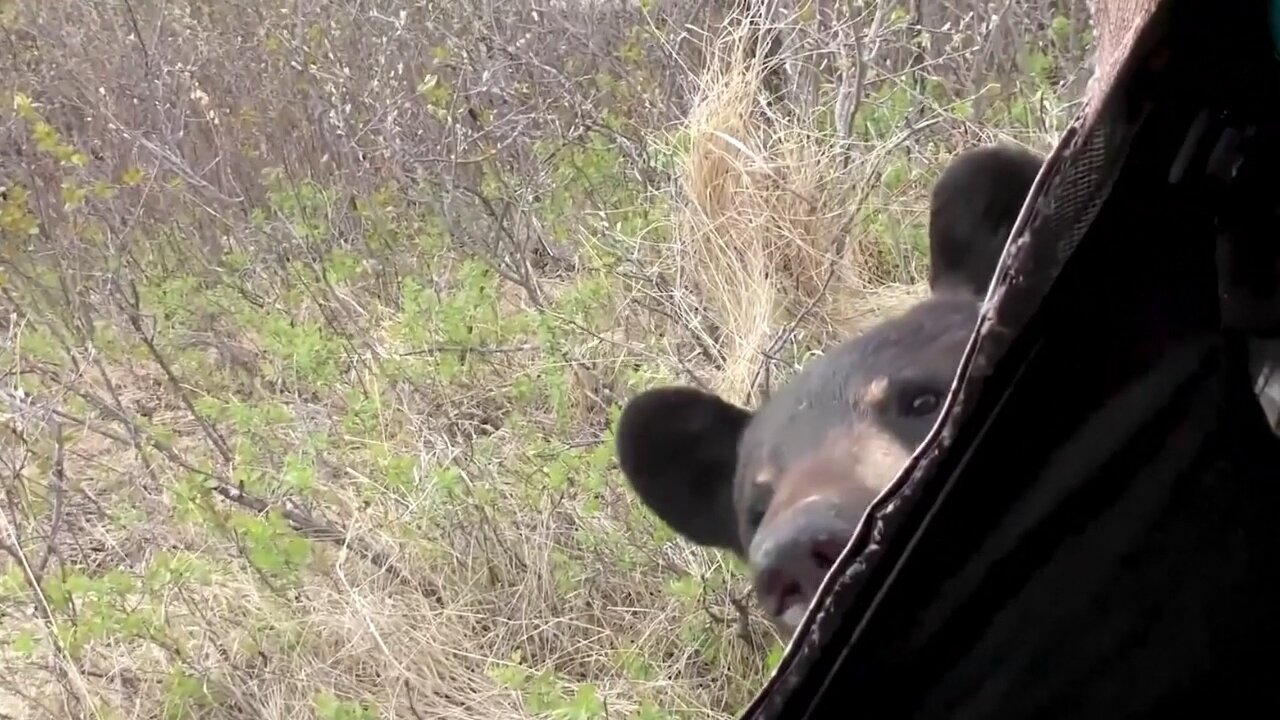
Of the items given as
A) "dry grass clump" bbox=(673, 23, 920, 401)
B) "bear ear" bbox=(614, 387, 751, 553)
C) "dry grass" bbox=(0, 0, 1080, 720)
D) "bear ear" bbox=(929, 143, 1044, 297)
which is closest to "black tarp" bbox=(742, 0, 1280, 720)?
"bear ear" bbox=(929, 143, 1044, 297)

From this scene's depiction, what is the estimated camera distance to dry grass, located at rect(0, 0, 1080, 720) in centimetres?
352

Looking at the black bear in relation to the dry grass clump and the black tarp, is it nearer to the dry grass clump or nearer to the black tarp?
the black tarp

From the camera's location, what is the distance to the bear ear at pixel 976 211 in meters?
2.19

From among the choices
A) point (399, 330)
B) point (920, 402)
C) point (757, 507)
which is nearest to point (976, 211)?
point (920, 402)

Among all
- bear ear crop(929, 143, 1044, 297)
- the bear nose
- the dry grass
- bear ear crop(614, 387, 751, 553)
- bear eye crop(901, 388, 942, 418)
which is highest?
bear ear crop(929, 143, 1044, 297)

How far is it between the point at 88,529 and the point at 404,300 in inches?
56.9

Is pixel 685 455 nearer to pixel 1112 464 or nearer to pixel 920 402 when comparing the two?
pixel 920 402

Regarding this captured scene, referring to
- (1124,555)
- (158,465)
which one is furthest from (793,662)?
(158,465)

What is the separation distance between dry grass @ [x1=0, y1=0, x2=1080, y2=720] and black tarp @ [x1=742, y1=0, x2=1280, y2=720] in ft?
5.49

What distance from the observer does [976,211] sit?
89.5 inches

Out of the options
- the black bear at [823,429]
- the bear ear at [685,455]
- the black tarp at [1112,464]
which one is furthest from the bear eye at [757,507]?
the black tarp at [1112,464]

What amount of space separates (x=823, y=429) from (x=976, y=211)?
0.50 m

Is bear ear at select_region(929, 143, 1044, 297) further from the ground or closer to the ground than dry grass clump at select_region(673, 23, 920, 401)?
further from the ground

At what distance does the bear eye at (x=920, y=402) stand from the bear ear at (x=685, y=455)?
0.57 meters
